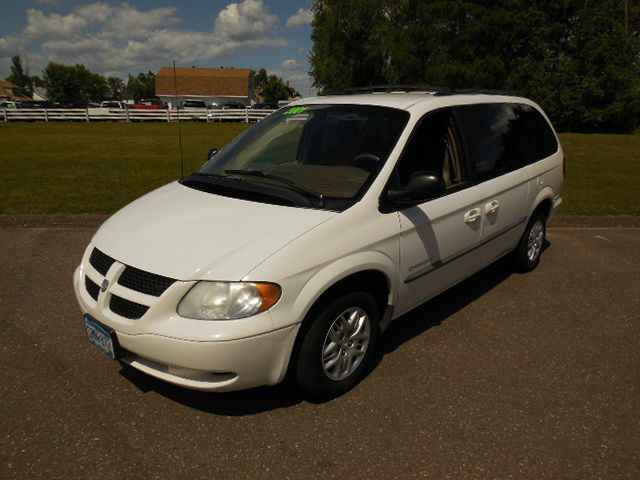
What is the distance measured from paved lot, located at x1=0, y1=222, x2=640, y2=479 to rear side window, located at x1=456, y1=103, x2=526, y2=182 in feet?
4.14

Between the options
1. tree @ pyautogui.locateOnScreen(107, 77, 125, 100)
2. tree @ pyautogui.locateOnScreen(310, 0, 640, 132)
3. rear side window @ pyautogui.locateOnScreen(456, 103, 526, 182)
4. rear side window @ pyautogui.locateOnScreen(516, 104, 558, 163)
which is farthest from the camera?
tree @ pyautogui.locateOnScreen(107, 77, 125, 100)

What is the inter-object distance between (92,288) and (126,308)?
0.43 m

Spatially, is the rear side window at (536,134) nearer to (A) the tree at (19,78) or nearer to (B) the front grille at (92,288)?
(B) the front grille at (92,288)

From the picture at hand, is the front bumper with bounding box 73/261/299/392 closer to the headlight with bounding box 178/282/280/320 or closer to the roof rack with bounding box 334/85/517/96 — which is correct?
the headlight with bounding box 178/282/280/320

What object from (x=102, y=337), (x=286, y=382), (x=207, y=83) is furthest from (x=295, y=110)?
(x=207, y=83)

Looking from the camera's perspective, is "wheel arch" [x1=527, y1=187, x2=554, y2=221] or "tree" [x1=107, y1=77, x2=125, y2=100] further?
"tree" [x1=107, y1=77, x2=125, y2=100]

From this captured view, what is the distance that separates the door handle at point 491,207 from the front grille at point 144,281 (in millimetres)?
2536

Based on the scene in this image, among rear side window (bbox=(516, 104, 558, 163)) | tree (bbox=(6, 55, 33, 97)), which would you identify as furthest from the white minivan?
tree (bbox=(6, 55, 33, 97))

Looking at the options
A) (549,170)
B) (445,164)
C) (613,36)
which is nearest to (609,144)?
(613,36)

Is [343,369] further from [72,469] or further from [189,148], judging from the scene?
[189,148]

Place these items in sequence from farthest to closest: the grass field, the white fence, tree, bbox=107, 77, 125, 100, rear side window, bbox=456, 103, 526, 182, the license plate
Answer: tree, bbox=107, 77, 125, 100 < the white fence < the grass field < rear side window, bbox=456, 103, 526, 182 < the license plate

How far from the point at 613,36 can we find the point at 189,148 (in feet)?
82.4

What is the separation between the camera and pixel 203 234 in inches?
109

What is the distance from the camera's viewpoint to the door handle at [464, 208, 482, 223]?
12.0 ft
